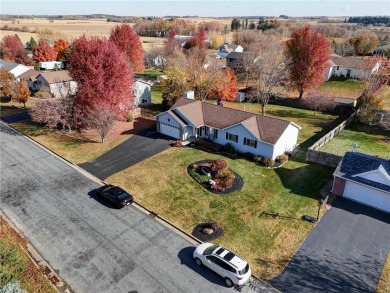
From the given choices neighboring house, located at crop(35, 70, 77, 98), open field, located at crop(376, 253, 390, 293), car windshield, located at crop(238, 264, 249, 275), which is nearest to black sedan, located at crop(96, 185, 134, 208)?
car windshield, located at crop(238, 264, 249, 275)

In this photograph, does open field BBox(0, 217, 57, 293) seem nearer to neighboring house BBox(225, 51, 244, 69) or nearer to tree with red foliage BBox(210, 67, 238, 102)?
tree with red foliage BBox(210, 67, 238, 102)

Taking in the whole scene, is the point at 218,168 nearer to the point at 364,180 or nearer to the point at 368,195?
the point at 364,180

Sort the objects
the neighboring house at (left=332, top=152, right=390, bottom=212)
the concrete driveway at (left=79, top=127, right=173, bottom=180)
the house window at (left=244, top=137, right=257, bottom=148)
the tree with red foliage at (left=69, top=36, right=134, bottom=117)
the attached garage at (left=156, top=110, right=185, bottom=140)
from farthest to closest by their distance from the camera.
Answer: the attached garage at (left=156, top=110, right=185, bottom=140)
the tree with red foliage at (left=69, top=36, right=134, bottom=117)
the house window at (left=244, top=137, right=257, bottom=148)
the concrete driveway at (left=79, top=127, right=173, bottom=180)
the neighboring house at (left=332, top=152, right=390, bottom=212)

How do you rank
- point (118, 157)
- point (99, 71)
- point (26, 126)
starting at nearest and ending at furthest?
1. point (118, 157)
2. point (99, 71)
3. point (26, 126)

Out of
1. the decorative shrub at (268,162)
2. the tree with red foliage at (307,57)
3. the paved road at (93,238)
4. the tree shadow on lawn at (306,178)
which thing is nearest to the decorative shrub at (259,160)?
the decorative shrub at (268,162)

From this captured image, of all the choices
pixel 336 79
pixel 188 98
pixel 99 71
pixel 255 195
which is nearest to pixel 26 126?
pixel 99 71

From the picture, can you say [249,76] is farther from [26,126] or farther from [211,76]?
[26,126]

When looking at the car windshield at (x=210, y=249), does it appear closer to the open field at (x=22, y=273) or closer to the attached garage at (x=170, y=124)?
the open field at (x=22, y=273)

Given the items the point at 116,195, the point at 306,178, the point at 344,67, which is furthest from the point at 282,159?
the point at 344,67
